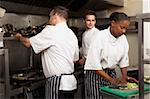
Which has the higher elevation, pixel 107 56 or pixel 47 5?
pixel 47 5

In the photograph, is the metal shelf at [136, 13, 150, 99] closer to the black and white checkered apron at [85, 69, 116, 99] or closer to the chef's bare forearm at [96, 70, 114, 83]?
the chef's bare forearm at [96, 70, 114, 83]

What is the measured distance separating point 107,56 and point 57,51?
14.5 inches

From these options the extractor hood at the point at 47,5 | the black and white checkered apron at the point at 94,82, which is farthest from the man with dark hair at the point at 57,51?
the extractor hood at the point at 47,5

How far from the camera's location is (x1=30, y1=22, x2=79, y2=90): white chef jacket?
63.0 inches

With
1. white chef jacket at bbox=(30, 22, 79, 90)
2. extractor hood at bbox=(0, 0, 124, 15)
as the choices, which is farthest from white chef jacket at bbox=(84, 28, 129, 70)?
extractor hood at bbox=(0, 0, 124, 15)

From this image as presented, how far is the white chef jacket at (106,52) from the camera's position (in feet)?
5.26

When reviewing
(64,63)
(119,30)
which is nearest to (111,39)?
(119,30)

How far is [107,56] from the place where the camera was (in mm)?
1671

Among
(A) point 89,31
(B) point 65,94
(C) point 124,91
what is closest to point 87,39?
(A) point 89,31

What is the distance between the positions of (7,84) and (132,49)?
1.71 metres

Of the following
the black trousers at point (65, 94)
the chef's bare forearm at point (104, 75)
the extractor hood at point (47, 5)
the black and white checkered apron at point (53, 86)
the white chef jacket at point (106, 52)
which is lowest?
the black trousers at point (65, 94)

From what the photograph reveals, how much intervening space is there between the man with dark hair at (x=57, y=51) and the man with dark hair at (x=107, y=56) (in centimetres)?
15

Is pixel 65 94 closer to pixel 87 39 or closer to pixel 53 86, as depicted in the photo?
pixel 53 86

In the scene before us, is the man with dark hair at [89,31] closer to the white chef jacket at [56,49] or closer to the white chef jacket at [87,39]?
the white chef jacket at [87,39]
